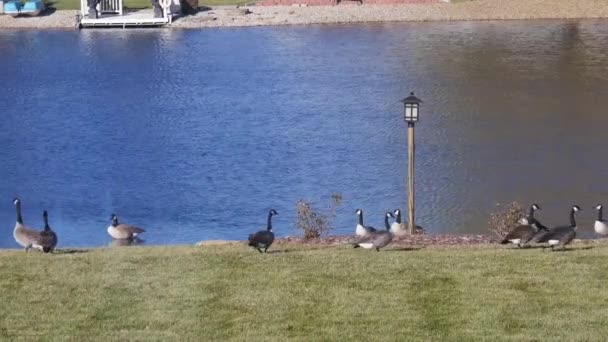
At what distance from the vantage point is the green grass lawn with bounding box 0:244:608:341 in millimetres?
12078

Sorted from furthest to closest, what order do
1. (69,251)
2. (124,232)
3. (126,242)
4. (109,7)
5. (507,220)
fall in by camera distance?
1. (109,7)
2. (124,232)
3. (126,242)
4. (507,220)
5. (69,251)

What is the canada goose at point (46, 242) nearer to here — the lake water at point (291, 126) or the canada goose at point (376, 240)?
the canada goose at point (376, 240)

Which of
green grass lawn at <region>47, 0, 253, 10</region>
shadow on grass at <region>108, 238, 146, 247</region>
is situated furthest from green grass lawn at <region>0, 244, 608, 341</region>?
green grass lawn at <region>47, 0, 253, 10</region>

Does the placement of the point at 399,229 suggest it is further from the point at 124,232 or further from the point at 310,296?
the point at 310,296

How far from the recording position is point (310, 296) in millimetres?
13172

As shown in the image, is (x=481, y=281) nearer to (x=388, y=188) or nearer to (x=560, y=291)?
(x=560, y=291)

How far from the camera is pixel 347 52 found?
169 feet

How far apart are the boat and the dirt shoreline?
860 millimetres

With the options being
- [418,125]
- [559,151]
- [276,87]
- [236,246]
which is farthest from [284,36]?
[236,246]

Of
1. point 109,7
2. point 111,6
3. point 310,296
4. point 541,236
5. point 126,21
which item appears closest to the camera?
point 310,296

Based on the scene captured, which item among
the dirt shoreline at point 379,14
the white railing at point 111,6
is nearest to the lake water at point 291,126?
the dirt shoreline at point 379,14

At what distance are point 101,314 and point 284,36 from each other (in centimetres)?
4519

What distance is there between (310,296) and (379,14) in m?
50.2

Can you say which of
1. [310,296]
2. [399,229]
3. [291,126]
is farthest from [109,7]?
[310,296]
